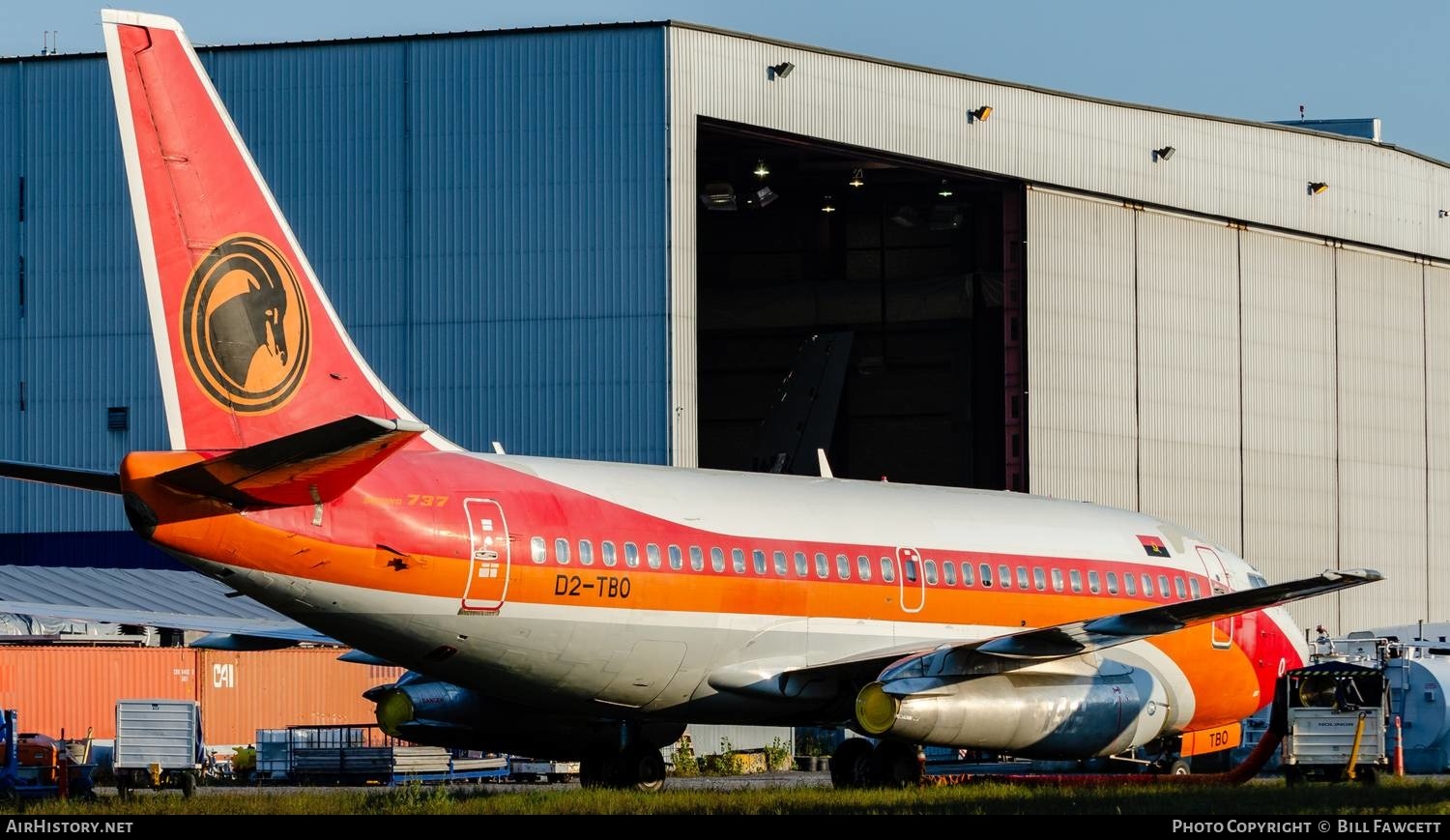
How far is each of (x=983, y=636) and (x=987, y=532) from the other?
147 cm

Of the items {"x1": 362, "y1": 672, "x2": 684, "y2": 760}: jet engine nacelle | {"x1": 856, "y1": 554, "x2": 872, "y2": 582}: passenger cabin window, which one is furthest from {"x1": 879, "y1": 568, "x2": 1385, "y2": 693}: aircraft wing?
{"x1": 362, "y1": 672, "x2": 684, "y2": 760}: jet engine nacelle

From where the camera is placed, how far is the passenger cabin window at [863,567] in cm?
2427

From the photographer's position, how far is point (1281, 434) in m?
52.3

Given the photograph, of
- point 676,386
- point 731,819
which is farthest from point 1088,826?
point 676,386

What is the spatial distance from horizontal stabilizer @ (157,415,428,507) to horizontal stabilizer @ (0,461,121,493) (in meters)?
1.39

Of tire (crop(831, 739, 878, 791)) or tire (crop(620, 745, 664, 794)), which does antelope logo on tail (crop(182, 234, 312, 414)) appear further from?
tire (crop(831, 739, 878, 791))

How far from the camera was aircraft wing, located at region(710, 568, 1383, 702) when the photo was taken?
22000 mm

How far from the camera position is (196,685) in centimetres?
3800

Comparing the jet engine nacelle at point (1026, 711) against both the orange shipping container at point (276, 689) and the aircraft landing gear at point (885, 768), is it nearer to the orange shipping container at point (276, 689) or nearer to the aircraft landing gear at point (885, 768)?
the aircraft landing gear at point (885, 768)

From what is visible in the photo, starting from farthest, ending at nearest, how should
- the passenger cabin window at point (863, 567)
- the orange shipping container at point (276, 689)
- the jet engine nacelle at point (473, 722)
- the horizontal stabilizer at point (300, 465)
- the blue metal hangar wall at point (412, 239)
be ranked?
the blue metal hangar wall at point (412, 239), the orange shipping container at point (276, 689), the passenger cabin window at point (863, 567), the jet engine nacelle at point (473, 722), the horizontal stabilizer at point (300, 465)

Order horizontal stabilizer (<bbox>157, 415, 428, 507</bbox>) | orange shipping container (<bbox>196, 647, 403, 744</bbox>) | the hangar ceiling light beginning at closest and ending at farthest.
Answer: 1. horizontal stabilizer (<bbox>157, 415, 428, 507</bbox>)
2. orange shipping container (<bbox>196, 647, 403, 744</bbox>)
3. the hangar ceiling light

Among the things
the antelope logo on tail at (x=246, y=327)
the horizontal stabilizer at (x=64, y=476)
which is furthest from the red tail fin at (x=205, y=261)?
the horizontal stabilizer at (x=64, y=476)

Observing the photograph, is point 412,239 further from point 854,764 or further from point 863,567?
point 863,567

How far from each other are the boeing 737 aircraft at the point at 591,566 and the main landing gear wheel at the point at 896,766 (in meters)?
0.04
